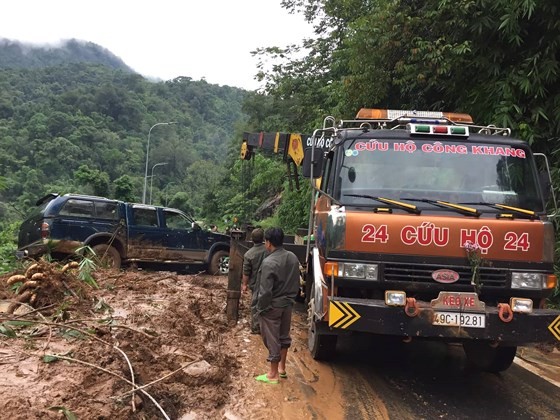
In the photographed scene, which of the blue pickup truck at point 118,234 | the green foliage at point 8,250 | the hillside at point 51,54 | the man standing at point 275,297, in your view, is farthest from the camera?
the hillside at point 51,54

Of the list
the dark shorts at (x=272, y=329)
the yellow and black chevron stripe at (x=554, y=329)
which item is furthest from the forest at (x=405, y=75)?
the dark shorts at (x=272, y=329)

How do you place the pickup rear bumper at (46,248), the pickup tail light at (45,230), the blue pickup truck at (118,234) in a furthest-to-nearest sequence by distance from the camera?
1. the blue pickup truck at (118,234)
2. the pickup tail light at (45,230)
3. the pickup rear bumper at (46,248)

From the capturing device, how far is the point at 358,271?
4496 mm

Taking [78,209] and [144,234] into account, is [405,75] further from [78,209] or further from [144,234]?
[78,209]

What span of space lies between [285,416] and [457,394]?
197 cm

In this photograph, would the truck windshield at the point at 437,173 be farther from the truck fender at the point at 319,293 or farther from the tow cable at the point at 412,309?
the tow cable at the point at 412,309

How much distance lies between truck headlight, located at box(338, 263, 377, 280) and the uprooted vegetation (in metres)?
1.50

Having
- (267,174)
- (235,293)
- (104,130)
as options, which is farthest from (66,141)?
(235,293)

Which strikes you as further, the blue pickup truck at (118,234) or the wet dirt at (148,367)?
the blue pickup truck at (118,234)

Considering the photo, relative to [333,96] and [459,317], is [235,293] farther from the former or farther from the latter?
[333,96]

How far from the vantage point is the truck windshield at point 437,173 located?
486 centimetres

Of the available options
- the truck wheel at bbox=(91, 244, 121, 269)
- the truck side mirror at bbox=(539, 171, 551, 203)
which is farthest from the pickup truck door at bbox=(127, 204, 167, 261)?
the truck side mirror at bbox=(539, 171, 551, 203)

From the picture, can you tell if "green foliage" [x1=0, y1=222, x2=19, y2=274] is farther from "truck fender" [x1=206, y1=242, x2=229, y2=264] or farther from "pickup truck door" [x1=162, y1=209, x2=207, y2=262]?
"truck fender" [x1=206, y1=242, x2=229, y2=264]

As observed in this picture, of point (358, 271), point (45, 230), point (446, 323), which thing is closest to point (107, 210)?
point (45, 230)
